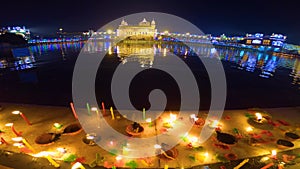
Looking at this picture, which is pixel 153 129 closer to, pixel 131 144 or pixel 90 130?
pixel 131 144

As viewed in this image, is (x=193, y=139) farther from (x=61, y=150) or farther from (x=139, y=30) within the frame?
(x=139, y=30)

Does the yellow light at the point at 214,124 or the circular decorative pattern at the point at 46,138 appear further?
the yellow light at the point at 214,124

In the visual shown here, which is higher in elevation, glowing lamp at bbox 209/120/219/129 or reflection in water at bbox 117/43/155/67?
reflection in water at bbox 117/43/155/67

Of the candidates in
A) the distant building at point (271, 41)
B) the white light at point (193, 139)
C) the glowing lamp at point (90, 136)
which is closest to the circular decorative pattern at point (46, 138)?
the glowing lamp at point (90, 136)

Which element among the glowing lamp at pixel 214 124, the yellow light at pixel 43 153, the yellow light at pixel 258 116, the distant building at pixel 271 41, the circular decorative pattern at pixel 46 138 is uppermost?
the distant building at pixel 271 41

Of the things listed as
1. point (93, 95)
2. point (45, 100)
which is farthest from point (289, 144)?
point (45, 100)

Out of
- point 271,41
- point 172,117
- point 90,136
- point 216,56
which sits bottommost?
point 90,136

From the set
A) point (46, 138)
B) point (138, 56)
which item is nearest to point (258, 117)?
point (46, 138)

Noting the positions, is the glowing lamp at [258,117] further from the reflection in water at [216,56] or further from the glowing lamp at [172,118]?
the reflection in water at [216,56]

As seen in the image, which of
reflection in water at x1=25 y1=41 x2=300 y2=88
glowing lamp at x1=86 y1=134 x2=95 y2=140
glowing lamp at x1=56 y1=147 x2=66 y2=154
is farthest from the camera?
reflection in water at x1=25 y1=41 x2=300 y2=88

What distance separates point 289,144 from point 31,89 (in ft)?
85.1

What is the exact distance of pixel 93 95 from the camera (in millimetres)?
19719

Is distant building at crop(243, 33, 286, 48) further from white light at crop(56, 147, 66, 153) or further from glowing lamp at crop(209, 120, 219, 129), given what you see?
white light at crop(56, 147, 66, 153)

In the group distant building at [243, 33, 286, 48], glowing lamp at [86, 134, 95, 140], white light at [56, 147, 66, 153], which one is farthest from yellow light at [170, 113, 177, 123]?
distant building at [243, 33, 286, 48]
